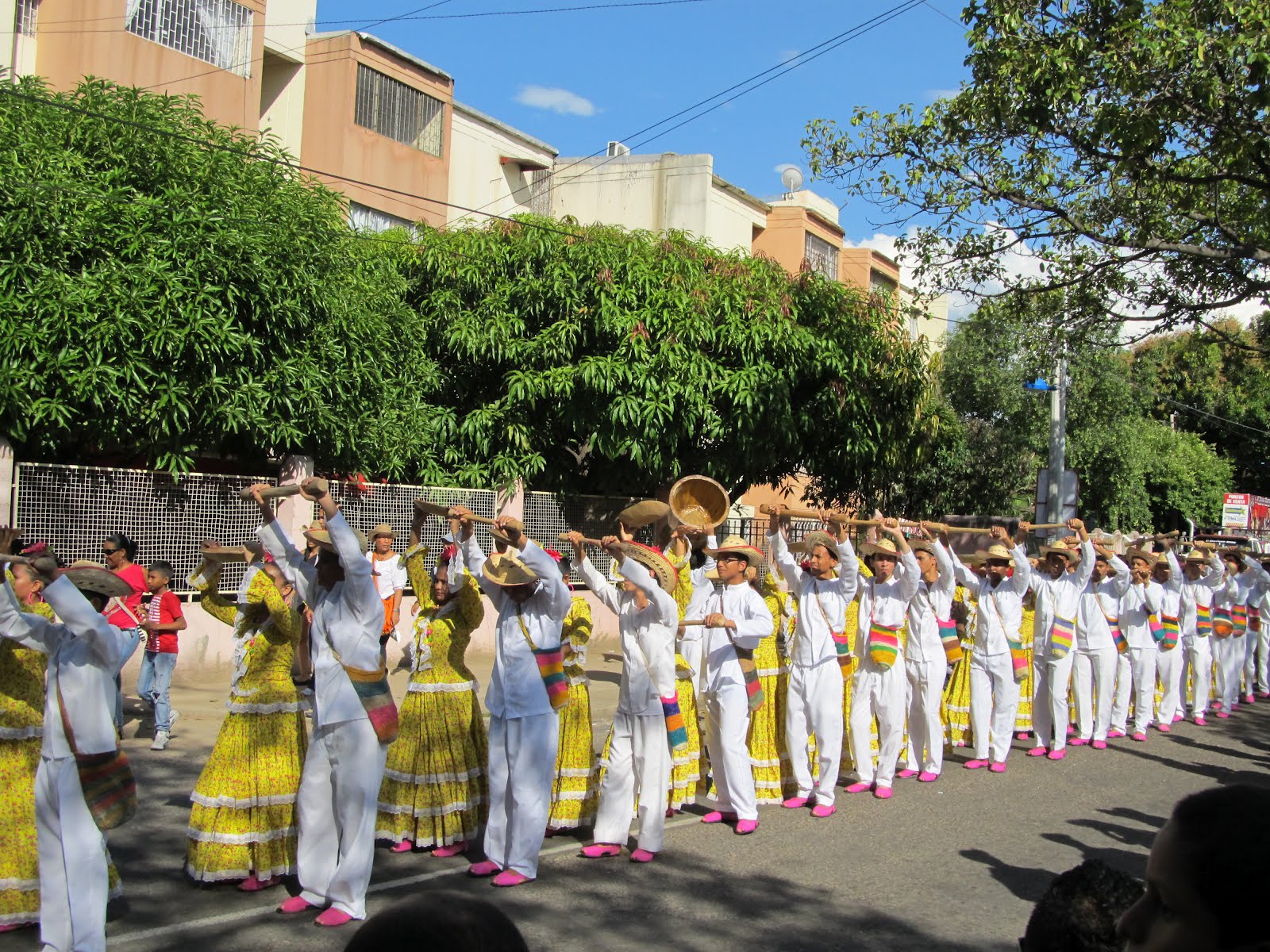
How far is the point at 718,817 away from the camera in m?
8.10

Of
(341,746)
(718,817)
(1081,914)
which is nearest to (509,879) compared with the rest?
(341,746)

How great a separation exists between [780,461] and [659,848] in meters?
11.1

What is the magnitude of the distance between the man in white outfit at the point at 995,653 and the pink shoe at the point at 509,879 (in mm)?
5105

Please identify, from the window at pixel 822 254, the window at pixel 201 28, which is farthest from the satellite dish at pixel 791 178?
the window at pixel 201 28

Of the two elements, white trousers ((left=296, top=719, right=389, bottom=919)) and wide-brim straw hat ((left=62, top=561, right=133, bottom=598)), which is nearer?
wide-brim straw hat ((left=62, top=561, right=133, bottom=598))

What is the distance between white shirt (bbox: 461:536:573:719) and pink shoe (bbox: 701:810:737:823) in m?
1.87

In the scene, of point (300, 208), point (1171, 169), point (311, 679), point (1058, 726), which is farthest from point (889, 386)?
point (311, 679)

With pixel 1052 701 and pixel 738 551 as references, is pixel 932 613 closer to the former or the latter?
pixel 1052 701

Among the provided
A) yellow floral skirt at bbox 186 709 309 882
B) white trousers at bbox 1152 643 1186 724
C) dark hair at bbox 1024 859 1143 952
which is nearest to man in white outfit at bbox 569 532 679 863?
yellow floral skirt at bbox 186 709 309 882

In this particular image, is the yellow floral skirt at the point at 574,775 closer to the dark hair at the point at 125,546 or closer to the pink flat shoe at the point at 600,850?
the pink flat shoe at the point at 600,850

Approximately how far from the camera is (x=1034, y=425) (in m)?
27.5

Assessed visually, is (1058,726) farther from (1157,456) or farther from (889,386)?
(1157,456)

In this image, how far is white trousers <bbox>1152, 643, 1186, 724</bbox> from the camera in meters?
13.1

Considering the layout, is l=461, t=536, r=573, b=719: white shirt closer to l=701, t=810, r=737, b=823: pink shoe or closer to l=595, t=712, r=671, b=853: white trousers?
l=595, t=712, r=671, b=853: white trousers
